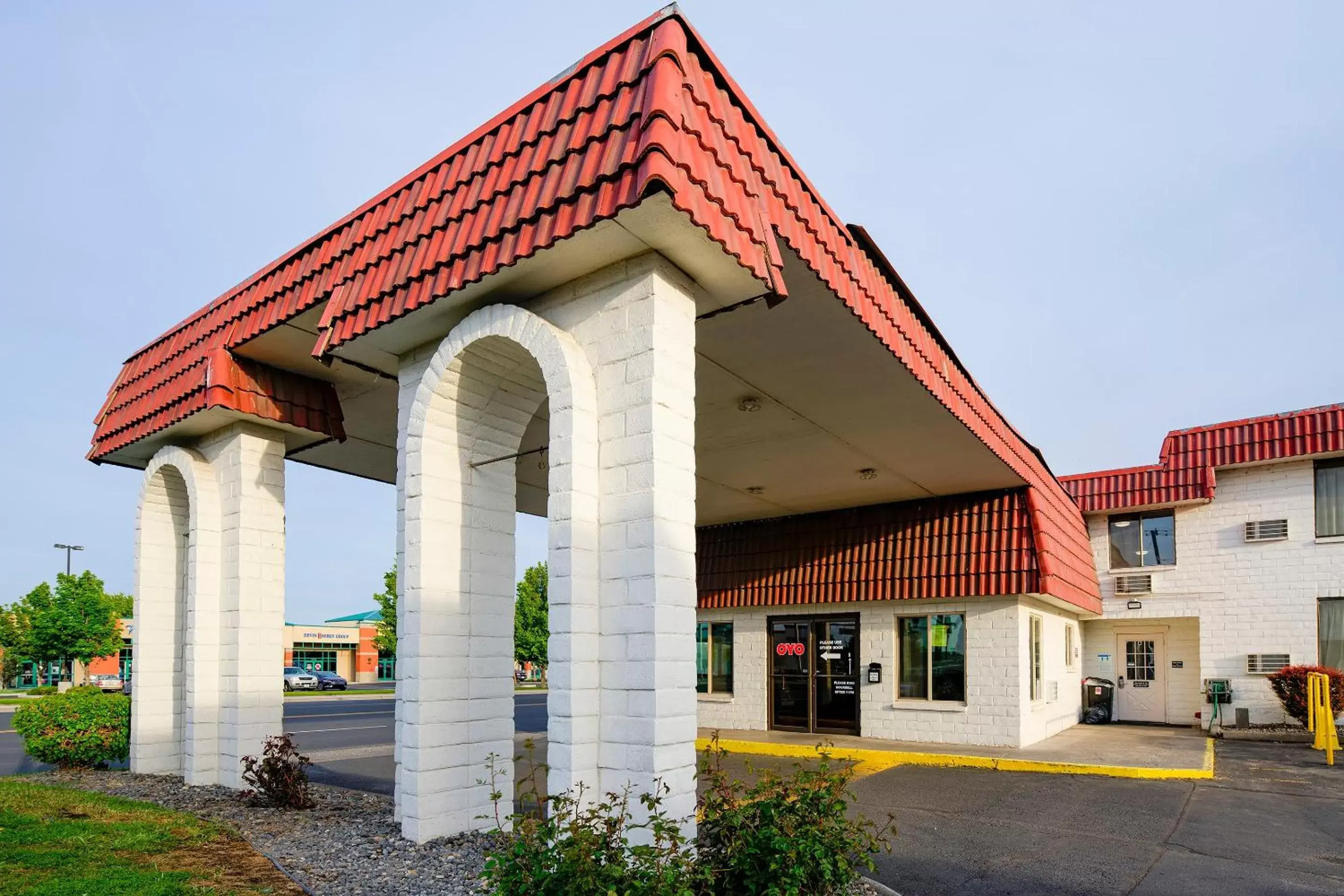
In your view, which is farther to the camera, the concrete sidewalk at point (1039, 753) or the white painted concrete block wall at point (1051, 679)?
the white painted concrete block wall at point (1051, 679)

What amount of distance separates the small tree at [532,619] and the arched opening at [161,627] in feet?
149

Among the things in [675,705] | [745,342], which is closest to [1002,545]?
[745,342]

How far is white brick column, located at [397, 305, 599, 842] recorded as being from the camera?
6.95m

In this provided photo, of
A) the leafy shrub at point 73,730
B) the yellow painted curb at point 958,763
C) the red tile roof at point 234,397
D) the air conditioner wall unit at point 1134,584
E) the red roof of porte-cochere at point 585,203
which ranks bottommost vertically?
the yellow painted curb at point 958,763

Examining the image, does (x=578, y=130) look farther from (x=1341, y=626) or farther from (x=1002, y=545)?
(x=1341, y=626)

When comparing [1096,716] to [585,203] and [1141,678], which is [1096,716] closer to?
[1141,678]

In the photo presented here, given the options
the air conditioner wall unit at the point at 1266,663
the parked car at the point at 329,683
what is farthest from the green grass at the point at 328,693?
the air conditioner wall unit at the point at 1266,663

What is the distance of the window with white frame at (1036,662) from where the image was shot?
1593cm

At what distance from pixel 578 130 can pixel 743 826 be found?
4.60m

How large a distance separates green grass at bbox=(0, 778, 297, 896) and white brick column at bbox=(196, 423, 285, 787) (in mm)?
1221

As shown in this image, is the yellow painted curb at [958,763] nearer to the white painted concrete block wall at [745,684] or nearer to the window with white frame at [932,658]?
the window with white frame at [932,658]

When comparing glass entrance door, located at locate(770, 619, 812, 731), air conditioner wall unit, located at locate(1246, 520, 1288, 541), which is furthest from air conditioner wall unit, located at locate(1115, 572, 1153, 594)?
glass entrance door, located at locate(770, 619, 812, 731)

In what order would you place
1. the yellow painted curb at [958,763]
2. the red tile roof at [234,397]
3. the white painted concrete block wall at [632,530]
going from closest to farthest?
the white painted concrete block wall at [632,530]
the red tile roof at [234,397]
the yellow painted curb at [958,763]

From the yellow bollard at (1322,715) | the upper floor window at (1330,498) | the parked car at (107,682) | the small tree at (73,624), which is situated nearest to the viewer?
the yellow bollard at (1322,715)
